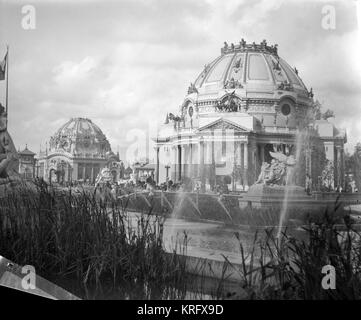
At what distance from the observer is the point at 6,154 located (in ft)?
17.0

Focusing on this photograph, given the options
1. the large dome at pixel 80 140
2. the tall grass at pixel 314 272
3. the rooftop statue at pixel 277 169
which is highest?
the large dome at pixel 80 140

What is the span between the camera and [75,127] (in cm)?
483

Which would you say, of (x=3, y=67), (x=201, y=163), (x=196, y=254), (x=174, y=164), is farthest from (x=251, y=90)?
(x=3, y=67)

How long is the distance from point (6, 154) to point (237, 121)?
2306mm

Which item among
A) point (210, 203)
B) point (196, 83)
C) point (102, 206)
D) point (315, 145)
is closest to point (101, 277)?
point (102, 206)

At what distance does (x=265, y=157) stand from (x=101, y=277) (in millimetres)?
1811

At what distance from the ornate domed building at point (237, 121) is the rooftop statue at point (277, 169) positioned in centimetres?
7

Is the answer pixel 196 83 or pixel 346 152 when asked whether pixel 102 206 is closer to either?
pixel 196 83

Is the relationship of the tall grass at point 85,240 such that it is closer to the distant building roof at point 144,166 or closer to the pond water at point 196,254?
the pond water at point 196,254

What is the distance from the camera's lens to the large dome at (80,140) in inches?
→ 190

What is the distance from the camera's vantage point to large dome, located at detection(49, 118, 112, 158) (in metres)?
4.83

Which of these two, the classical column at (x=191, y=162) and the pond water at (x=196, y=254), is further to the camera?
the classical column at (x=191, y=162)

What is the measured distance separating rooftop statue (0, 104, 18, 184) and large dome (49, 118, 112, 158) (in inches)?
16.5

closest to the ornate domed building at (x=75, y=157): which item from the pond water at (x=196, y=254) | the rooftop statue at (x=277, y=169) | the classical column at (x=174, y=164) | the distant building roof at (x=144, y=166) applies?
the distant building roof at (x=144, y=166)
